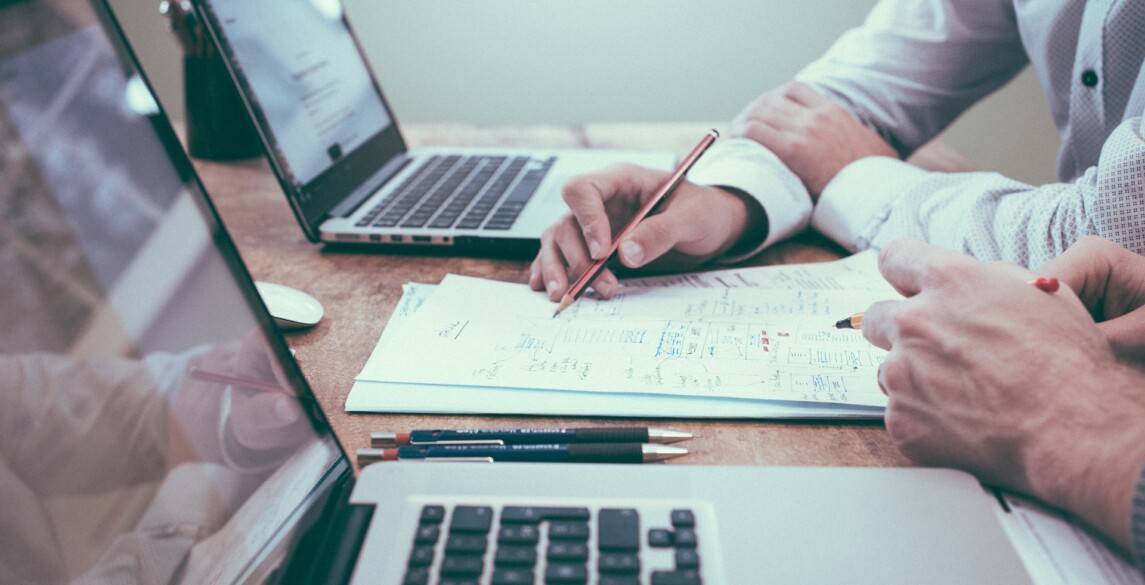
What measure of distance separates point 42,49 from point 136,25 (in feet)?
6.55

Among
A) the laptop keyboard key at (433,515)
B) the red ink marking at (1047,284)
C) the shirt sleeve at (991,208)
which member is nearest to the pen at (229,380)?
the laptop keyboard key at (433,515)

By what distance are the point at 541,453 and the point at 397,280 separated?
331 mm

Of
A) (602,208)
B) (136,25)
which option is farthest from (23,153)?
(136,25)

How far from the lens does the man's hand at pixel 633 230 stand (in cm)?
64

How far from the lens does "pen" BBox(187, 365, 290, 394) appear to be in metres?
0.34

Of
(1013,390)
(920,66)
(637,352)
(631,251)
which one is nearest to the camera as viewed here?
(1013,390)

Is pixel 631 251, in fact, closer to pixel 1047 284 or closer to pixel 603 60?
pixel 1047 284

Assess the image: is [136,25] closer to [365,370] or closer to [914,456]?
[365,370]

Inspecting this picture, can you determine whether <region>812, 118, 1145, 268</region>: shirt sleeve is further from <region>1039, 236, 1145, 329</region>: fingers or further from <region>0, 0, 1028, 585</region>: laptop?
<region>0, 0, 1028, 585</region>: laptop

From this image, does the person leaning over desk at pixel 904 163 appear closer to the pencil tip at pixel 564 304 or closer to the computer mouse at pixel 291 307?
the pencil tip at pixel 564 304

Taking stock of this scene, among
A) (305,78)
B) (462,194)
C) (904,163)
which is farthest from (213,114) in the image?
(904,163)

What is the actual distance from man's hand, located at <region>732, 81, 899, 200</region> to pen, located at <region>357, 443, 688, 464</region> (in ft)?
1.71

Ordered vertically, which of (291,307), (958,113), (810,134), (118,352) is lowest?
(958,113)

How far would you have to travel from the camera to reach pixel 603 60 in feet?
6.46
